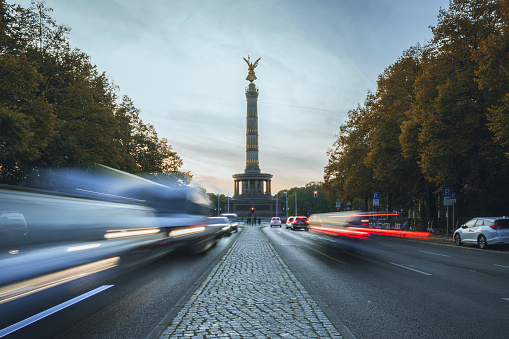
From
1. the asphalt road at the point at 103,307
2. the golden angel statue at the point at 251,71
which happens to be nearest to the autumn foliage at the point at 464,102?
the asphalt road at the point at 103,307

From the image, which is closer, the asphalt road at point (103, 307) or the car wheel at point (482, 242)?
the asphalt road at point (103, 307)

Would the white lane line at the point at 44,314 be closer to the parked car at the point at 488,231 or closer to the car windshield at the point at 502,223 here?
the parked car at the point at 488,231

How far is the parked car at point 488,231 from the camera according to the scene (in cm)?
1922

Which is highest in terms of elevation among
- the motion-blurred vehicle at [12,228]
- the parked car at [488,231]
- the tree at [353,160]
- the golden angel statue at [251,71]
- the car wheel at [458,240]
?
the golden angel statue at [251,71]

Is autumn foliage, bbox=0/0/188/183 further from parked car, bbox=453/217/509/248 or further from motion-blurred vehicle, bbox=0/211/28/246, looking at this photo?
parked car, bbox=453/217/509/248

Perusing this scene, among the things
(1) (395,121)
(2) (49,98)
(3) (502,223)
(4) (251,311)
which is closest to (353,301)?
(4) (251,311)

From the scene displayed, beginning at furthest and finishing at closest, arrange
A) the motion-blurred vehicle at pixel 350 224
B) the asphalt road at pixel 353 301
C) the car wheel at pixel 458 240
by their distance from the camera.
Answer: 1. the motion-blurred vehicle at pixel 350 224
2. the car wheel at pixel 458 240
3. the asphalt road at pixel 353 301

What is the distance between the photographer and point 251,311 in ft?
21.8

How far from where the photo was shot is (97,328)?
5.82 meters

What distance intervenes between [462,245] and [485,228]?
3249 mm

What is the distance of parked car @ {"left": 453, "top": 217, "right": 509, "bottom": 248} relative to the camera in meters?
19.2

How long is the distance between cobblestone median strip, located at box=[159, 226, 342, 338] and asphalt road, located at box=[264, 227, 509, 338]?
37 cm

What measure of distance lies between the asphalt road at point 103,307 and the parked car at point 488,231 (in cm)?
1454

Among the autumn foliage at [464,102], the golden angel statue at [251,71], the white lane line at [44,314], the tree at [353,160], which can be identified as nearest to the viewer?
the white lane line at [44,314]
